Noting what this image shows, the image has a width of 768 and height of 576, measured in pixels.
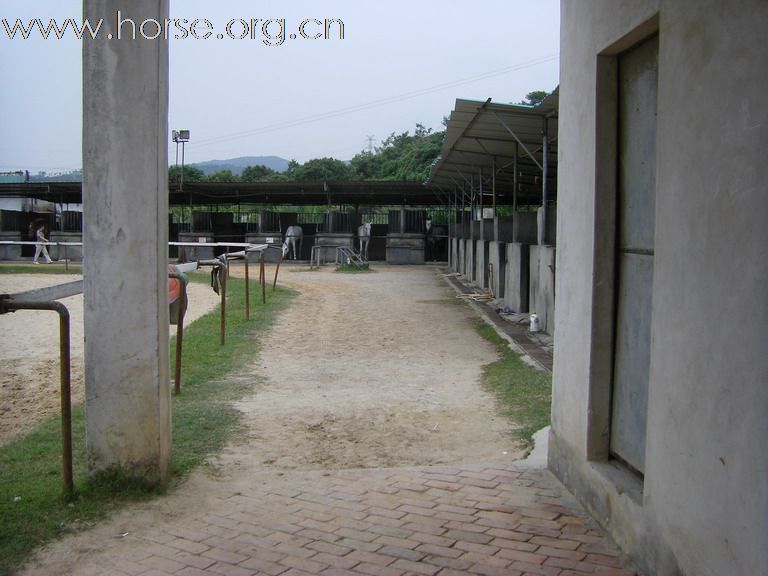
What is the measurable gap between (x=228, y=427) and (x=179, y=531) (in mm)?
2232

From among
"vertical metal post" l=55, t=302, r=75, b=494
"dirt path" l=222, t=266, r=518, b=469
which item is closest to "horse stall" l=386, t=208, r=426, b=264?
"dirt path" l=222, t=266, r=518, b=469

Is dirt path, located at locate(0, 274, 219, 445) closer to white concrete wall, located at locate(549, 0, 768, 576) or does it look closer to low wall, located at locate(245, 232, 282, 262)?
white concrete wall, located at locate(549, 0, 768, 576)

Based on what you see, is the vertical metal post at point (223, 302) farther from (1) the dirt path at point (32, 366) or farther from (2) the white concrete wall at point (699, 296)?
(2) the white concrete wall at point (699, 296)

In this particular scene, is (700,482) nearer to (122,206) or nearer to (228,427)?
(122,206)

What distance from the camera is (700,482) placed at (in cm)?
261

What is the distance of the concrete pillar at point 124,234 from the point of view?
3.97 meters

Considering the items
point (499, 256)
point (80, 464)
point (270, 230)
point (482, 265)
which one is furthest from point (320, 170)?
point (80, 464)

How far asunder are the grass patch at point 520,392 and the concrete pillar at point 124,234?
2.64 meters

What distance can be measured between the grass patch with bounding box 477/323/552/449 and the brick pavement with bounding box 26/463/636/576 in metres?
1.36

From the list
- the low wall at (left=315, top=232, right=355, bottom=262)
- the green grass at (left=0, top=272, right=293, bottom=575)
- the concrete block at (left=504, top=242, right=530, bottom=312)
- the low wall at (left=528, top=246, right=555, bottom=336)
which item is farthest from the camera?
the low wall at (left=315, top=232, right=355, bottom=262)

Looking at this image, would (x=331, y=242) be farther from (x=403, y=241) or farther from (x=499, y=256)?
(x=499, y=256)

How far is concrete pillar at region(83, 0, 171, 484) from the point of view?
3973 millimetres

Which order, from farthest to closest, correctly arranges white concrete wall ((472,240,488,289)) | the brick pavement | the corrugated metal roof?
white concrete wall ((472,240,488,289))
the corrugated metal roof
the brick pavement

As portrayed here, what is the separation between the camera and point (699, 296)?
2.62 metres
